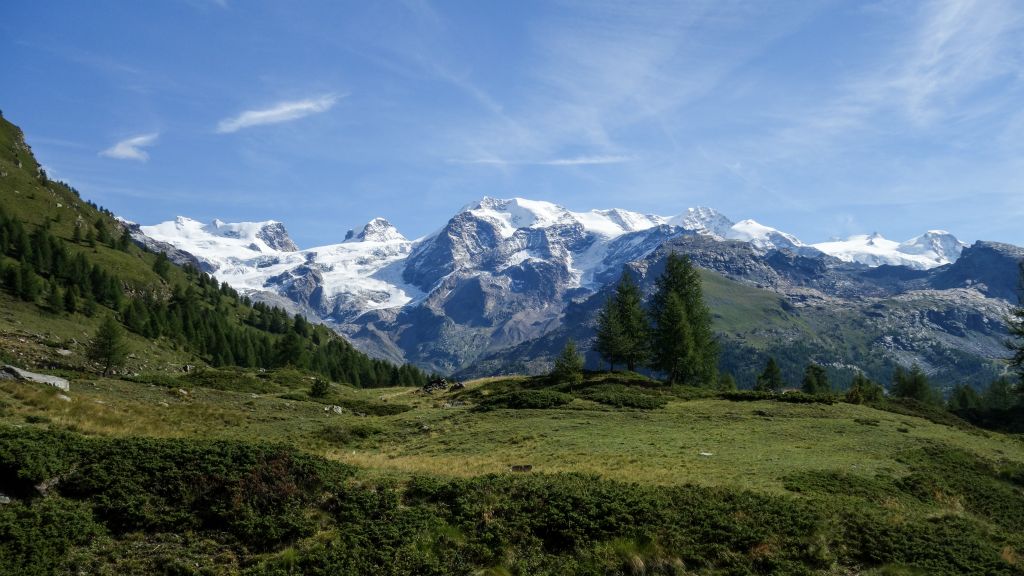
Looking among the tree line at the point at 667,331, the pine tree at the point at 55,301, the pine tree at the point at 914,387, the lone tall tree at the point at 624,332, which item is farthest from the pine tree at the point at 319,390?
the pine tree at the point at 914,387

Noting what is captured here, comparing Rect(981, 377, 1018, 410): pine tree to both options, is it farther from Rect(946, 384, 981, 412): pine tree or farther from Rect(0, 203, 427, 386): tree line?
Rect(0, 203, 427, 386): tree line

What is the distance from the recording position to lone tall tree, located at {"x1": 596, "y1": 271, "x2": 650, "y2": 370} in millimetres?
74125

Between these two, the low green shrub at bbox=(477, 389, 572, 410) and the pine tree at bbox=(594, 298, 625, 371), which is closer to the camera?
the low green shrub at bbox=(477, 389, 572, 410)

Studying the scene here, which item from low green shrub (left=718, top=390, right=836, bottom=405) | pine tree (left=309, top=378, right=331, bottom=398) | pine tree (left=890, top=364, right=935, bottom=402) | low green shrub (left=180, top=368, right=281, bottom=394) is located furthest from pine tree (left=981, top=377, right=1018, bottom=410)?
low green shrub (left=180, top=368, right=281, bottom=394)

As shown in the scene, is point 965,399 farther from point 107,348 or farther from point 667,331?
point 107,348

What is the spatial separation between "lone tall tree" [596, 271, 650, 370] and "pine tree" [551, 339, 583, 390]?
4.61 metres

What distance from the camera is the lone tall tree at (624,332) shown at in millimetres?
74125

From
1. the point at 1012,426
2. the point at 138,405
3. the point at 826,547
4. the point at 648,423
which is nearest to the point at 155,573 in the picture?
the point at 826,547

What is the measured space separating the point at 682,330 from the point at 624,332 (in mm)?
8752

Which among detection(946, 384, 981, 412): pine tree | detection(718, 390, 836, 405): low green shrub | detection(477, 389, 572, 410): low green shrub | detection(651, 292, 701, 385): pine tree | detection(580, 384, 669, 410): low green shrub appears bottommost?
detection(946, 384, 981, 412): pine tree

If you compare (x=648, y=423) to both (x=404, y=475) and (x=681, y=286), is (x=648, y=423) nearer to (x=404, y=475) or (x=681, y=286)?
(x=404, y=475)

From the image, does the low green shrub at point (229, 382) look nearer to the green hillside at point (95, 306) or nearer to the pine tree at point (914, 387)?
the green hillside at point (95, 306)

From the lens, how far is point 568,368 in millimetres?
70188

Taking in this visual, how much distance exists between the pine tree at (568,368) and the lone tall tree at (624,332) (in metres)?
4.61
